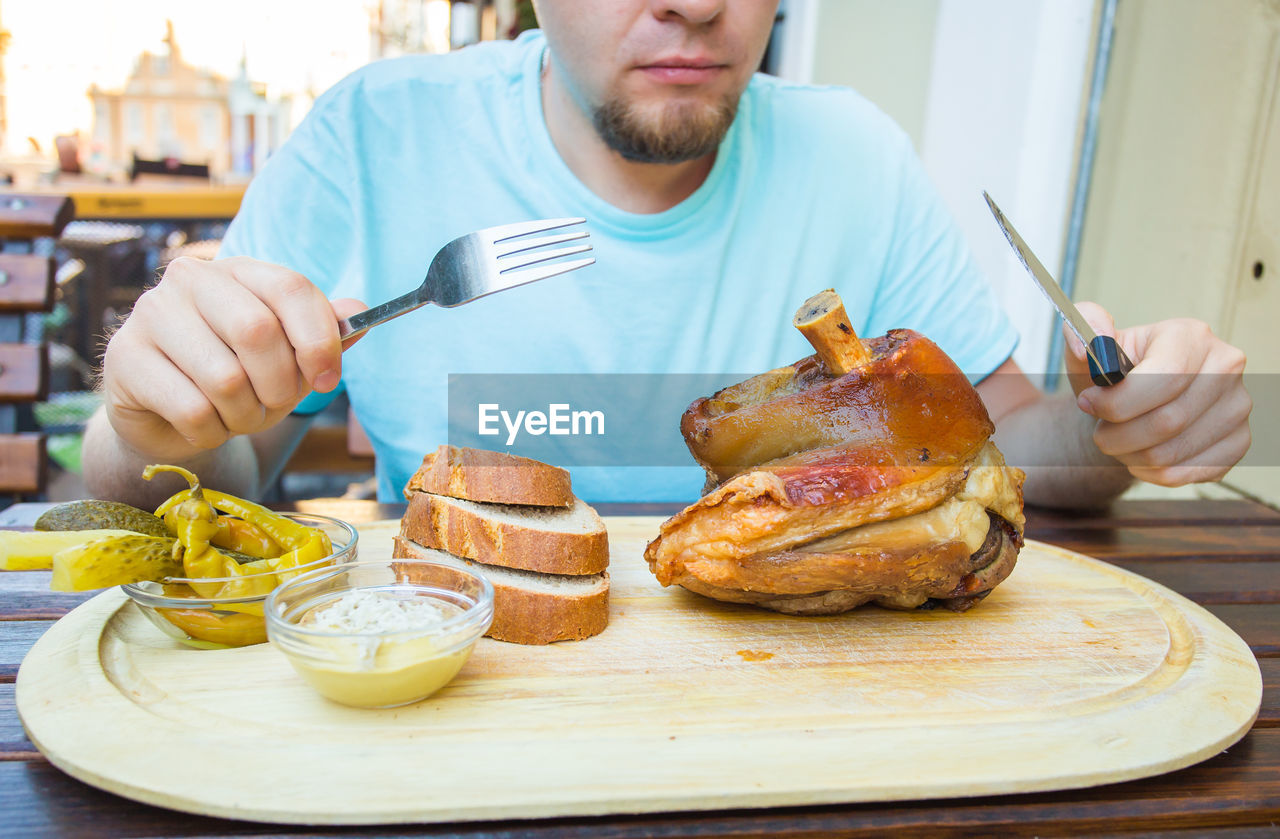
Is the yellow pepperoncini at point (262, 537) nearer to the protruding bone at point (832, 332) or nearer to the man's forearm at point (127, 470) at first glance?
the man's forearm at point (127, 470)

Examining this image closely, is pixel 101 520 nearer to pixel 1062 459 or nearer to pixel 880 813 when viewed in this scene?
pixel 880 813

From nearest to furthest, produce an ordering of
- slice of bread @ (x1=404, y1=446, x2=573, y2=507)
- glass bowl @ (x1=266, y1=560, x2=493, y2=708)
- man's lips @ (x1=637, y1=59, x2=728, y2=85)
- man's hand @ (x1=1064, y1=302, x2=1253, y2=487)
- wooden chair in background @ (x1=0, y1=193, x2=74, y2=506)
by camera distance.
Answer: glass bowl @ (x1=266, y1=560, x2=493, y2=708) → slice of bread @ (x1=404, y1=446, x2=573, y2=507) → man's hand @ (x1=1064, y1=302, x2=1253, y2=487) → man's lips @ (x1=637, y1=59, x2=728, y2=85) → wooden chair in background @ (x1=0, y1=193, x2=74, y2=506)

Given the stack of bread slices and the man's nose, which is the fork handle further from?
the man's nose

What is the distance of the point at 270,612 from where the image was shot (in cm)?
142

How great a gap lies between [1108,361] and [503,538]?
1322mm

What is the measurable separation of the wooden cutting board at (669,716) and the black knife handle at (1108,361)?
51cm

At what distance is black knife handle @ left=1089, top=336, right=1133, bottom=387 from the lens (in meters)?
1.91

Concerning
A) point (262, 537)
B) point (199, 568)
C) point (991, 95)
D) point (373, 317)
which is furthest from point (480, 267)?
point (991, 95)

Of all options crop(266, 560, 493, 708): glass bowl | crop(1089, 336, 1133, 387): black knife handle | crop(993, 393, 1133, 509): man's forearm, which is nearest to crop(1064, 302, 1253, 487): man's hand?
crop(1089, 336, 1133, 387): black knife handle

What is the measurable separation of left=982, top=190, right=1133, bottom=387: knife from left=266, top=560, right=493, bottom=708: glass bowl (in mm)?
1329

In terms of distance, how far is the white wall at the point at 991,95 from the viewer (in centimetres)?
450

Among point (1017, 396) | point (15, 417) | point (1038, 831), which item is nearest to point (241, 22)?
point (15, 417)

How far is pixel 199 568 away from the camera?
5.21 ft

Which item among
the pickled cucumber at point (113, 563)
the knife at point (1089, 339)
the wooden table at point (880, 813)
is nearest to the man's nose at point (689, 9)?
the knife at point (1089, 339)
